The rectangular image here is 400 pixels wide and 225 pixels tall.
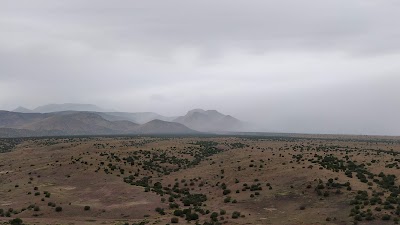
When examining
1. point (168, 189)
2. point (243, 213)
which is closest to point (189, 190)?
point (168, 189)

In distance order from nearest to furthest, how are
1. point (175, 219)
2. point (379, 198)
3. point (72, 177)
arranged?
point (175, 219)
point (379, 198)
point (72, 177)

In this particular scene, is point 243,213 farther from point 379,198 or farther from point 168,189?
point 168,189

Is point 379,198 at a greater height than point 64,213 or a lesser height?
greater

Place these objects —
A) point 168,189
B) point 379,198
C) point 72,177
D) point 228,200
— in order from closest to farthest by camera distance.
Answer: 1. point 379,198
2. point 228,200
3. point 168,189
4. point 72,177

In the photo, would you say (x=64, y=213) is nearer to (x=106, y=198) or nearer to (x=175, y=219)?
(x=106, y=198)

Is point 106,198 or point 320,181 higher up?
point 320,181

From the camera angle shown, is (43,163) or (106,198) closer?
(106,198)

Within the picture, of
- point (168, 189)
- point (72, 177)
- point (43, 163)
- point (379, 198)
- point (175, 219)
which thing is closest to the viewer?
point (175, 219)

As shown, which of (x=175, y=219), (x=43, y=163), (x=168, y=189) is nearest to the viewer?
(x=175, y=219)

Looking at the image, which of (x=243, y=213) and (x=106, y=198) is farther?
A: (x=106, y=198)

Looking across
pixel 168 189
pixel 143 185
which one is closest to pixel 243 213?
pixel 168 189
